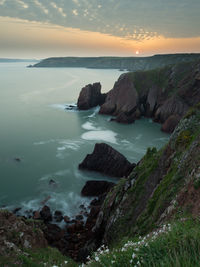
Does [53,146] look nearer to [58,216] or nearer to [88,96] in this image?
[58,216]

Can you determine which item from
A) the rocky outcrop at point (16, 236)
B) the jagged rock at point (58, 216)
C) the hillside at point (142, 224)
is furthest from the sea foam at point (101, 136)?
the rocky outcrop at point (16, 236)

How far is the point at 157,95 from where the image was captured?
6950cm

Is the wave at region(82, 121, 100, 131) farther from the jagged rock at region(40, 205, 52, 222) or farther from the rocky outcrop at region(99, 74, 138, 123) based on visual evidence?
the jagged rock at region(40, 205, 52, 222)

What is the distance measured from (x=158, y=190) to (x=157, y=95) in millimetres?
61389

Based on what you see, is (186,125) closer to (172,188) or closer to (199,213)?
(172,188)

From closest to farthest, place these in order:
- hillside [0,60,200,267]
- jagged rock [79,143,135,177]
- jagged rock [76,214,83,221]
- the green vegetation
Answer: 1. hillside [0,60,200,267]
2. the green vegetation
3. jagged rock [76,214,83,221]
4. jagged rock [79,143,135,177]

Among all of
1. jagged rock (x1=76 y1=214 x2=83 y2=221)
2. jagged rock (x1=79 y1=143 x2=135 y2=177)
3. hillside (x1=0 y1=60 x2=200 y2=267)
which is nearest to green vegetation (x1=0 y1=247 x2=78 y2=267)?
hillside (x1=0 y1=60 x2=200 y2=267)

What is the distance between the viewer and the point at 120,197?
15.3m

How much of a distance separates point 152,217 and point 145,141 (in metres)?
37.1

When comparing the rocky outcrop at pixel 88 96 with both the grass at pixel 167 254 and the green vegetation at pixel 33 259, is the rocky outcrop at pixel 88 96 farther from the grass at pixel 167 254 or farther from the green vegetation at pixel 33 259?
the grass at pixel 167 254

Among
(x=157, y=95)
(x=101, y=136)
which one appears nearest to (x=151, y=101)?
(x=157, y=95)

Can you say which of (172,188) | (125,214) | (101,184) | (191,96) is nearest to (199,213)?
(172,188)

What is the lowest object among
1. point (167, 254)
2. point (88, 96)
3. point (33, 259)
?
point (33, 259)

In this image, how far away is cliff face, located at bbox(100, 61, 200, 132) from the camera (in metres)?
60.0
